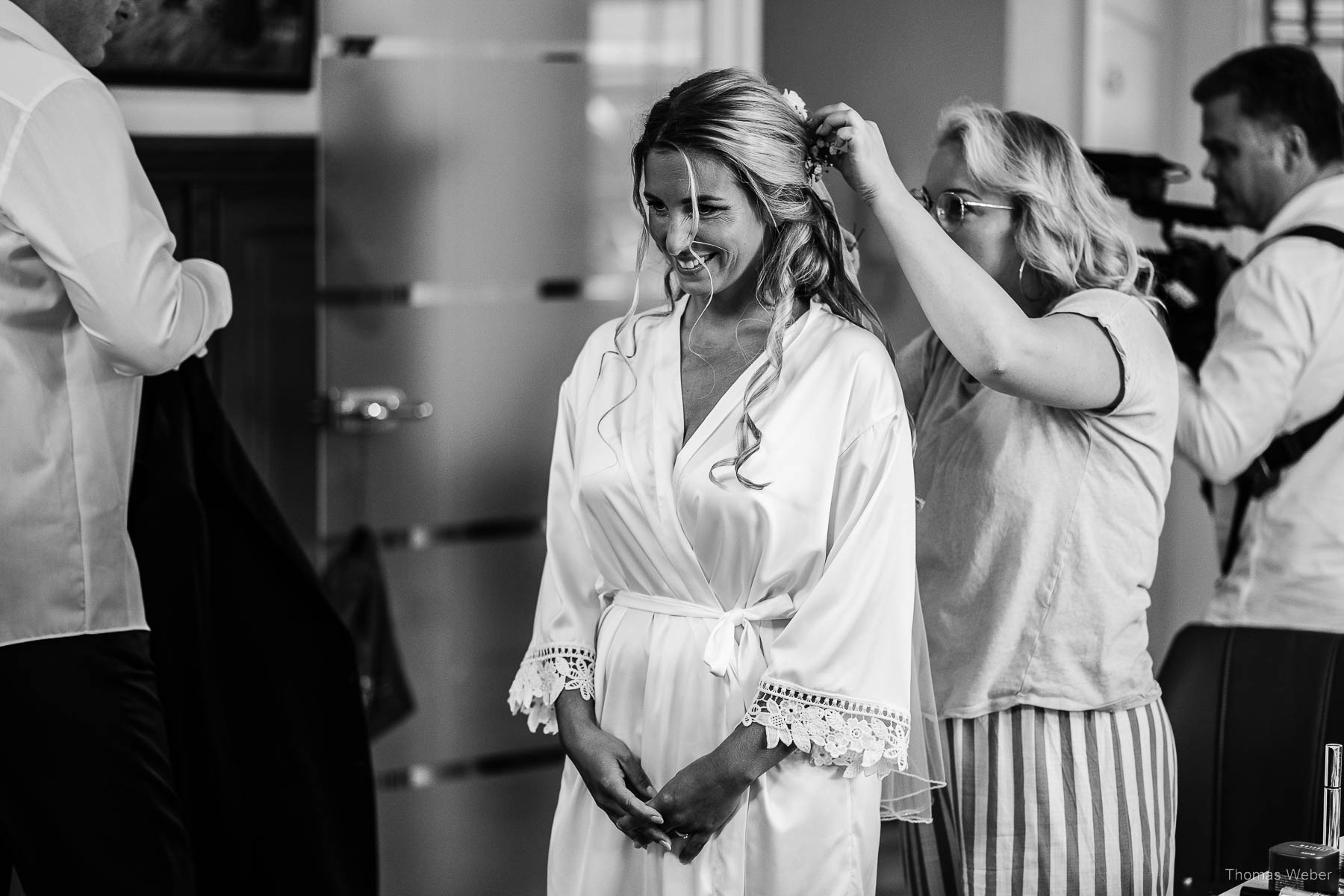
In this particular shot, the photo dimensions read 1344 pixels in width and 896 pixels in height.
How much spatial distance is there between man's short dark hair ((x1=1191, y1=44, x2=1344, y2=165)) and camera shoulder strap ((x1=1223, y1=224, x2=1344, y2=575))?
0.24m

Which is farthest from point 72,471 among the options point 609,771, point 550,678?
point 609,771

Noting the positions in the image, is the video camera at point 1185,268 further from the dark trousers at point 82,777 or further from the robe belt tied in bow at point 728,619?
the dark trousers at point 82,777

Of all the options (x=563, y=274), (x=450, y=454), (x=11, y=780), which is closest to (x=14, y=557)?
(x=11, y=780)

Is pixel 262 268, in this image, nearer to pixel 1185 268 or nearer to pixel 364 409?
pixel 364 409

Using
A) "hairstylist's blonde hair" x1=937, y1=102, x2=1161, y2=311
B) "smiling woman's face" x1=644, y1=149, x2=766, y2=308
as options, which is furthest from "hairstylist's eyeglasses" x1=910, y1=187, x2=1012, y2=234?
"smiling woman's face" x1=644, y1=149, x2=766, y2=308

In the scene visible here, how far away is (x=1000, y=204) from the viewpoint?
2023 mm

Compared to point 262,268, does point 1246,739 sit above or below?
below

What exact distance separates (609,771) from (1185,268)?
1.75m

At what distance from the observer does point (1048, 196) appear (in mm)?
2012

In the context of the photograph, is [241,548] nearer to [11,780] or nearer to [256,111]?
[11,780]

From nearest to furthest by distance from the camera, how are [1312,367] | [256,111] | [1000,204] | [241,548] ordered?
[1000,204], [241,548], [1312,367], [256,111]

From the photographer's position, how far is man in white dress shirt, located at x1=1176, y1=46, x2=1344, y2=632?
2658 millimetres

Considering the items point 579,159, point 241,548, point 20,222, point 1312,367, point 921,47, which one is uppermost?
point 921,47

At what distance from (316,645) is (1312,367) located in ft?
5.79
